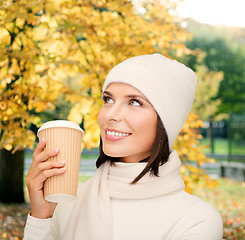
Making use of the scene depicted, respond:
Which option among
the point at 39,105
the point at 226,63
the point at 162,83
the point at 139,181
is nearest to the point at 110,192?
the point at 139,181

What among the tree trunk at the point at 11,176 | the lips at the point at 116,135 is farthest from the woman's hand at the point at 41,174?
the tree trunk at the point at 11,176

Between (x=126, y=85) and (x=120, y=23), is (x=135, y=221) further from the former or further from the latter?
(x=120, y=23)

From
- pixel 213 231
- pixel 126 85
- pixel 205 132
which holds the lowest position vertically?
pixel 205 132

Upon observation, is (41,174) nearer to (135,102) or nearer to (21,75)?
(135,102)

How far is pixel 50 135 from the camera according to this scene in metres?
1.62

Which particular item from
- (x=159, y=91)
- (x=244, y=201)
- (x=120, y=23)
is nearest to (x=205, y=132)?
Result: (x=244, y=201)

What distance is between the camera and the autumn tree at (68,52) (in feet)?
12.8

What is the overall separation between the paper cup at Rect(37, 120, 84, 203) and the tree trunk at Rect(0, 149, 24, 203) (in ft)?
18.5

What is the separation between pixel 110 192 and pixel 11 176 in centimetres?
589

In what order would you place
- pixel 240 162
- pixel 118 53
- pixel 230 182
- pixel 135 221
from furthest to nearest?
pixel 240 162 < pixel 230 182 < pixel 118 53 < pixel 135 221

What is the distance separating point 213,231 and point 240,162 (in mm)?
13970

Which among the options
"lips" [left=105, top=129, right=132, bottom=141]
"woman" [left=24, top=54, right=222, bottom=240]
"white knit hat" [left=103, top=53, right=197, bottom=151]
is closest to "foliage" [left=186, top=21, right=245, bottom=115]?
"white knit hat" [left=103, top=53, right=197, bottom=151]

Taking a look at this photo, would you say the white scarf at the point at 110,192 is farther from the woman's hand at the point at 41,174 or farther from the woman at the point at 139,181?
the woman's hand at the point at 41,174

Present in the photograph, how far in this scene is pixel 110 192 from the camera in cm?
188
